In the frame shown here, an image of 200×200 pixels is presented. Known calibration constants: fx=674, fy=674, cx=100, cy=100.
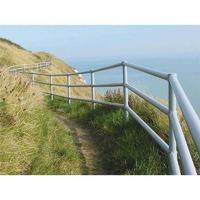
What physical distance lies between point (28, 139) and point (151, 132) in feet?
4.49

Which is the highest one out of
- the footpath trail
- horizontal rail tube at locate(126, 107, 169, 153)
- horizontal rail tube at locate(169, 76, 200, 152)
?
horizontal rail tube at locate(169, 76, 200, 152)

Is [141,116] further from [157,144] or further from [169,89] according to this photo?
[169,89]

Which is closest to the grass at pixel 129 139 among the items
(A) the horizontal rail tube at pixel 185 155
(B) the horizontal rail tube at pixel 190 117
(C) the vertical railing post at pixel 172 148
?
(C) the vertical railing post at pixel 172 148

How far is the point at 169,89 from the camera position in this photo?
5844mm

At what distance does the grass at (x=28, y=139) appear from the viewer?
20.4 ft

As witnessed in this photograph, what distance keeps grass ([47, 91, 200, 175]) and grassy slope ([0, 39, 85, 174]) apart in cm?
43

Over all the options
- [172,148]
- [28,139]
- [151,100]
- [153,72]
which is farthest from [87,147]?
→ [172,148]

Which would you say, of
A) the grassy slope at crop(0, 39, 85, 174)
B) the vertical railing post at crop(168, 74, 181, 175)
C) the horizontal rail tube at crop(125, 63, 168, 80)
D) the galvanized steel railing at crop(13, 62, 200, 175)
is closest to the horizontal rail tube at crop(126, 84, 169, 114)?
the galvanized steel railing at crop(13, 62, 200, 175)

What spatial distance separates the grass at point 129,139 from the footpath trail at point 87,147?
9 centimetres

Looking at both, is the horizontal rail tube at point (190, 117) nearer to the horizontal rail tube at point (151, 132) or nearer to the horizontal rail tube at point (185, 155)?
the horizontal rail tube at point (185, 155)

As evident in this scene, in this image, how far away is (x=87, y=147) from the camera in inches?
357

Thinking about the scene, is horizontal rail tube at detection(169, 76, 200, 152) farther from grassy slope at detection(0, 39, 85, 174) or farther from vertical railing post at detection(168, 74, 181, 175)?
grassy slope at detection(0, 39, 85, 174)

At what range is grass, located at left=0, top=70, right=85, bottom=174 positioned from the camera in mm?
6227
